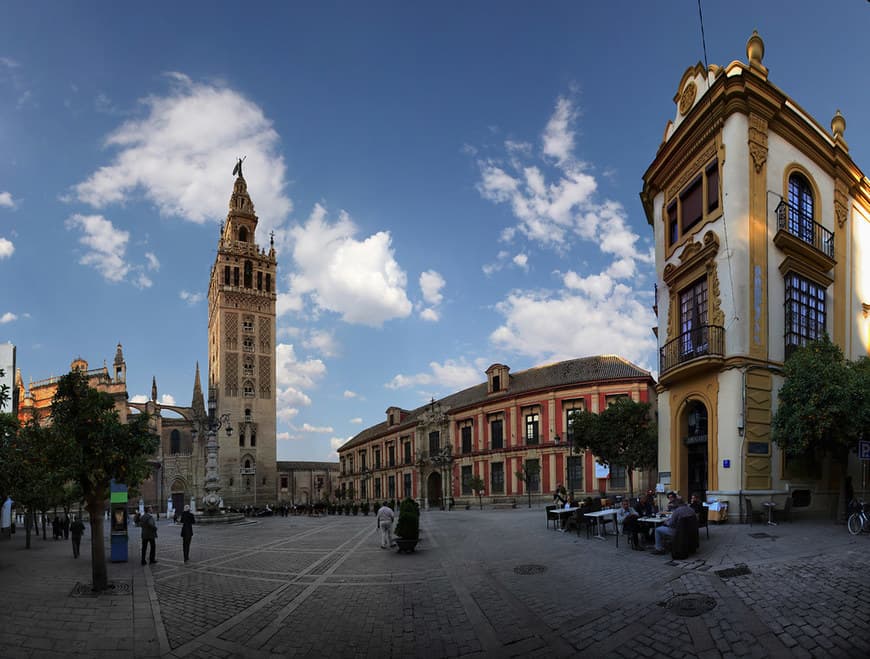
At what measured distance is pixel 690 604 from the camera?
8.16 metres

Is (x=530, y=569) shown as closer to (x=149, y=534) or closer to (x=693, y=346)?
(x=693, y=346)

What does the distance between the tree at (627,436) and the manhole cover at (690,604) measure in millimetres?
18974

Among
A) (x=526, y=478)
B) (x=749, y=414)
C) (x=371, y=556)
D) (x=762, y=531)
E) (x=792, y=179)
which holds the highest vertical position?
(x=792, y=179)

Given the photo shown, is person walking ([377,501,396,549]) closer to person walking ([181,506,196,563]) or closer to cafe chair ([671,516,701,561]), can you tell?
person walking ([181,506,196,563])

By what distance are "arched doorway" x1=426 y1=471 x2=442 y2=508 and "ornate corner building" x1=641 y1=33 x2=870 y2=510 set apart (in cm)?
3977

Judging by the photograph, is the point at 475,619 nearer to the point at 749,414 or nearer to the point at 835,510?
the point at 749,414

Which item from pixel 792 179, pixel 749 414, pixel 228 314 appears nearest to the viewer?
pixel 749 414

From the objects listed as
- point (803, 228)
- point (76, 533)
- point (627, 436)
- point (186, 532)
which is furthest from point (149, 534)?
point (803, 228)

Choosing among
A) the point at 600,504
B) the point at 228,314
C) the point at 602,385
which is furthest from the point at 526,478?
the point at 228,314

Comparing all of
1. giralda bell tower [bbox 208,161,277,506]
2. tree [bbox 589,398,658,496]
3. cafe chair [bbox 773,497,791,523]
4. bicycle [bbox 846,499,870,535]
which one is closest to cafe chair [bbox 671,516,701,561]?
bicycle [bbox 846,499,870,535]

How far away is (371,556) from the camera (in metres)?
16.7

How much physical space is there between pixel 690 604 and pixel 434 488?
51632 mm

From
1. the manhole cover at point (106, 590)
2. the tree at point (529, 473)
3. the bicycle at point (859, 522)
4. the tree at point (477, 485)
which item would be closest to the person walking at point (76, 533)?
the manhole cover at point (106, 590)

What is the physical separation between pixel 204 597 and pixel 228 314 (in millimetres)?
69496
